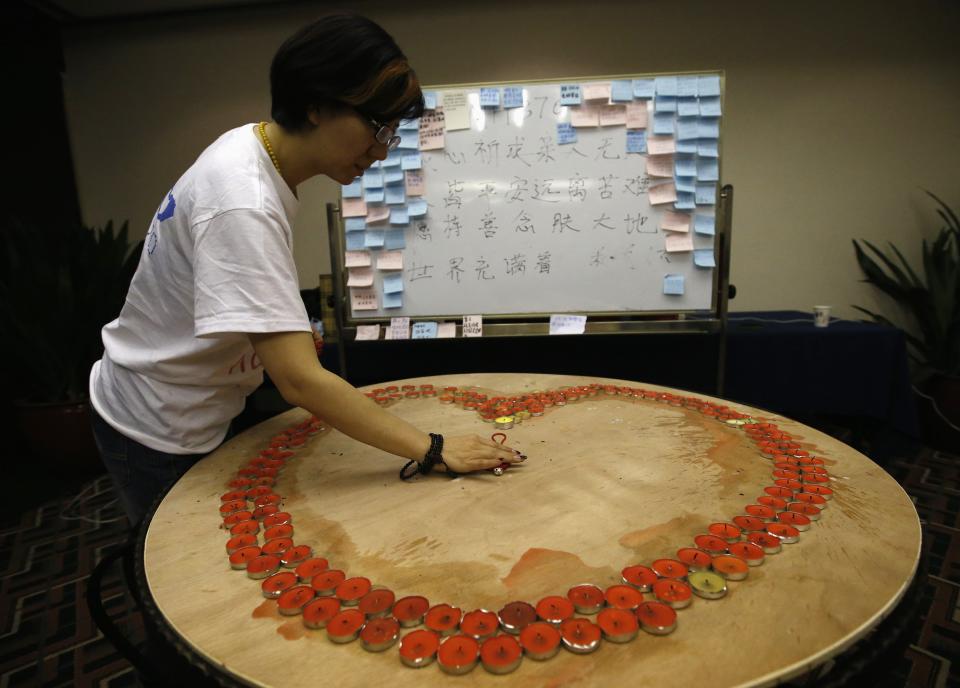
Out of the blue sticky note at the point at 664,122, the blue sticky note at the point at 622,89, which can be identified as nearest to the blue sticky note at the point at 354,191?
the blue sticky note at the point at 622,89

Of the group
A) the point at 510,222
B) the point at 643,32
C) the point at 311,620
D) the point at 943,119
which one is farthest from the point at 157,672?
the point at 943,119

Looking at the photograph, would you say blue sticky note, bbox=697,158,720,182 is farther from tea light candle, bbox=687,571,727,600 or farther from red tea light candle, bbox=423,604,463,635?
red tea light candle, bbox=423,604,463,635

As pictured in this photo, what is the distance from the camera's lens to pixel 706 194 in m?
2.14

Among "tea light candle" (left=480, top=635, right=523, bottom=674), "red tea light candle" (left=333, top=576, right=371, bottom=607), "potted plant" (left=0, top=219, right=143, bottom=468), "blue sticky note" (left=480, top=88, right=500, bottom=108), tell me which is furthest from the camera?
"potted plant" (left=0, top=219, right=143, bottom=468)

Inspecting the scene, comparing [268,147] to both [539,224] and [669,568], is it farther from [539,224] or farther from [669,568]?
[539,224]

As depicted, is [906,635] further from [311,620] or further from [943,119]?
[943,119]

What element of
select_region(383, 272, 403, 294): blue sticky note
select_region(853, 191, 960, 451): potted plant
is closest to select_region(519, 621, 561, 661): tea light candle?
select_region(383, 272, 403, 294): blue sticky note

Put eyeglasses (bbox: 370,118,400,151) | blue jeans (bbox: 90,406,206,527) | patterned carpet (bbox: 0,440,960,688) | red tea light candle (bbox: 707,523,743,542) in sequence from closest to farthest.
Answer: red tea light candle (bbox: 707,523,743,542), eyeglasses (bbox: 370,118,400,151), blue jeans (bbox: 90,406,206,527), patterned carpet (bbox: 0,440,960,688)

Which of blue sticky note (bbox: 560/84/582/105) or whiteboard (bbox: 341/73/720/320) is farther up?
blue sticky note (bbox: 560/84/582/105)

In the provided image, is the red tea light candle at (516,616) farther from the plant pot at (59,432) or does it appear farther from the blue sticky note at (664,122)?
the plant pot at (59,432)

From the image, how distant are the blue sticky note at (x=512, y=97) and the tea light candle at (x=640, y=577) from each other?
2.04 meters

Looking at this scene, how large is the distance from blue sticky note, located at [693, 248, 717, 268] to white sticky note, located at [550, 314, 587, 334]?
0.53m

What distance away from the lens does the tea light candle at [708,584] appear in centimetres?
59

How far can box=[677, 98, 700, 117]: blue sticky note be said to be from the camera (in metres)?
2.11
